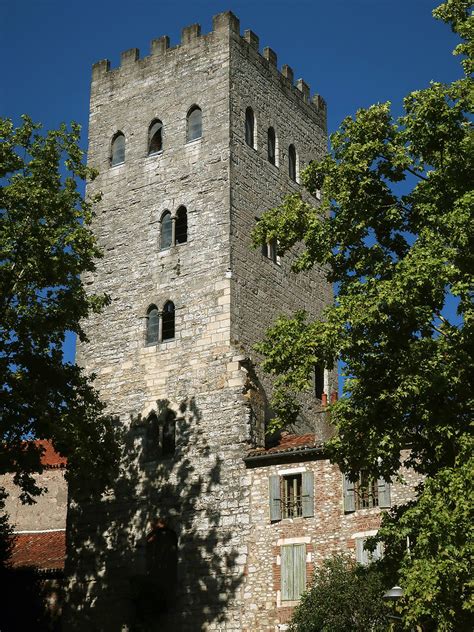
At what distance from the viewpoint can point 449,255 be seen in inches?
656

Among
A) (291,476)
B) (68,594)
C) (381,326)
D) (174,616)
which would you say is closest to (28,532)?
(68,594)

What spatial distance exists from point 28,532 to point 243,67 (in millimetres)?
19644

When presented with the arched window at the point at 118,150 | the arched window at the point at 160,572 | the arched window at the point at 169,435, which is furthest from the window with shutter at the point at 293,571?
the arched window at the point at 118,150

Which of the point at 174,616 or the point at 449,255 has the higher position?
the point at 449,255

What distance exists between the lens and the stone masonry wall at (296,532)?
24453 mm

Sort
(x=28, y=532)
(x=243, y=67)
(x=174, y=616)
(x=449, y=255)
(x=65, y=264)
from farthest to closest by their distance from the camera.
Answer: (x=28, y=532), (x=243, y=67), (x=174, y=616), (x=65, y=264), (x=449, y=255)

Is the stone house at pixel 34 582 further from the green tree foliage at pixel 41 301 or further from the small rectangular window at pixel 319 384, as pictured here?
the small rectangular window at pixel 319 384

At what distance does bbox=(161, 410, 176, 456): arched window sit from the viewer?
28500mm

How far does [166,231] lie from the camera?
31250 millimetres

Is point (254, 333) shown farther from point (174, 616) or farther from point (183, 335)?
point (174, 616)

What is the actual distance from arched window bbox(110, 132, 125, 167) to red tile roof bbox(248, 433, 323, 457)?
11.7 metres

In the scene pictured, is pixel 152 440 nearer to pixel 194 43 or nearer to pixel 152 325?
pixel 152 325

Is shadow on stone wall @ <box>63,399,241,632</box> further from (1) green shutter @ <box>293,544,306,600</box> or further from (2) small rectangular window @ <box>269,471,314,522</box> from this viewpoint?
(1) green shutter @ <box>293,544,306,600</box>

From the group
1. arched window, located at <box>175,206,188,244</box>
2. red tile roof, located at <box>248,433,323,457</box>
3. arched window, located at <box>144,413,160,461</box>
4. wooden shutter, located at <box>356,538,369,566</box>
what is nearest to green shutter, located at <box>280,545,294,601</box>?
wooden shutter, located at <box>356,538,369,566</box>
